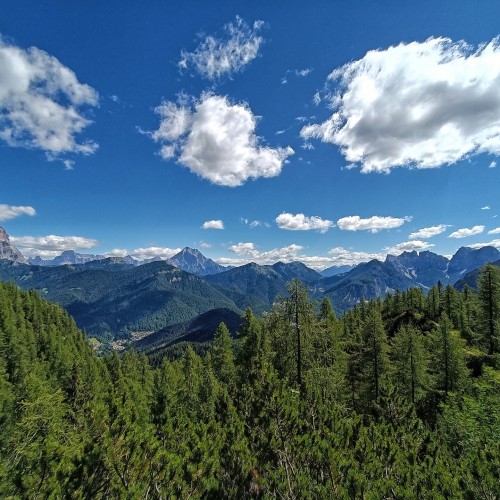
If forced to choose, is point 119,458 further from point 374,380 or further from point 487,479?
point 374,380

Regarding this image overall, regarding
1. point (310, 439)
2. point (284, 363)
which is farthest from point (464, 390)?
point (310, 439)

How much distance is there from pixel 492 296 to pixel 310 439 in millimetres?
49280

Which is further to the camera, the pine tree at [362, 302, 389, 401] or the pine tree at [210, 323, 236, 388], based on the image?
the pine tree at [210, 323, 236, 388]

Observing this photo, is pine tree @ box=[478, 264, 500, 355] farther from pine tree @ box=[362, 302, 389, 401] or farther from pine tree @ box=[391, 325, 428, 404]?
pine tree @ box=[362, 302, 389, 401]

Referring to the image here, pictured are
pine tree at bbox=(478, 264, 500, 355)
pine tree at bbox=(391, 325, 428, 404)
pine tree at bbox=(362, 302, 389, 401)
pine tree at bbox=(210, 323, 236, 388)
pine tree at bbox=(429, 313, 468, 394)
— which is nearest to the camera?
pine tree at bbox=(391, 325, 428, 404)

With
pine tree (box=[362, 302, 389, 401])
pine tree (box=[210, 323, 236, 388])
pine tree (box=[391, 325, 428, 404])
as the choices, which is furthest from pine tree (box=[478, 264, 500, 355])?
pine tree (box=[210, 323, 236, 388])

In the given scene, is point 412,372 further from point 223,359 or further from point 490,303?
point 223,359

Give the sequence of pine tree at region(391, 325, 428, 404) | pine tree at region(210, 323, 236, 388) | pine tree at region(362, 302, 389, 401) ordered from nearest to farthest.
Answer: pine tree at region(391, 325, 428, 404) < pine tree at region(362, 302, 389, 401) < pine tree at region(210, 323, 236, 388)

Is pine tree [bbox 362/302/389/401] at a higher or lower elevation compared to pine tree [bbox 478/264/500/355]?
lower

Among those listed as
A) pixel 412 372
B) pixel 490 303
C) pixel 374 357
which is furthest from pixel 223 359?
pixel 490 303

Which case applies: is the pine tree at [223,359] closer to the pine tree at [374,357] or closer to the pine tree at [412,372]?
the pine tree at [374,357]

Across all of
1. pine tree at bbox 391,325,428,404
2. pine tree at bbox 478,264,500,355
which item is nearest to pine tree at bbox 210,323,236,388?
pine tree at bbox 391,325,428,404

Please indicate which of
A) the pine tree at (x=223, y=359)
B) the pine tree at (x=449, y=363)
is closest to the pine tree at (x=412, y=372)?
the pine tree at (x=449, y=363)

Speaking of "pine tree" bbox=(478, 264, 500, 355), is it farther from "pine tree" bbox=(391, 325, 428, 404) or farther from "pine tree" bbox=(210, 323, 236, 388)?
"pine tree" bbox=(210, 323, 236, 388)
